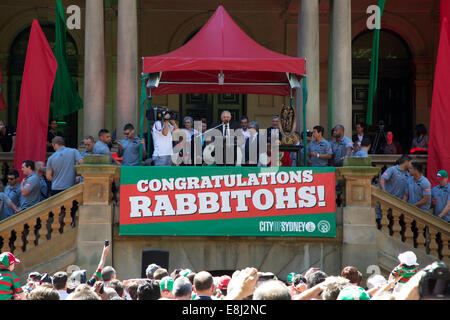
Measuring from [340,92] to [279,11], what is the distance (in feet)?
18.7

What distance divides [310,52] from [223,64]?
13.9 feet

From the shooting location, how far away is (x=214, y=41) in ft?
49.0

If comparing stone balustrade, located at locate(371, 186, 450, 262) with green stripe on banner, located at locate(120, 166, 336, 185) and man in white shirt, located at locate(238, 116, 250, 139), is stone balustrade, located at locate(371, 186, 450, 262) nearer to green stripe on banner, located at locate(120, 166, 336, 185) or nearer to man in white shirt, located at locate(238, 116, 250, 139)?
green stripe on banner, located at locate(120, 166, 336, 185)

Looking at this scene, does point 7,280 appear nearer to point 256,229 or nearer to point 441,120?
point 256,229

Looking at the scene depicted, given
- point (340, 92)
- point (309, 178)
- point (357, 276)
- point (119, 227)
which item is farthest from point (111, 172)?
point (340, 92)

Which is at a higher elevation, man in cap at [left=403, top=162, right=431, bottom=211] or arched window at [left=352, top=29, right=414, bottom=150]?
arched window at [left=352, top=29, right=414, bottom=150]

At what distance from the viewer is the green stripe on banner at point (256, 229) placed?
12930mm

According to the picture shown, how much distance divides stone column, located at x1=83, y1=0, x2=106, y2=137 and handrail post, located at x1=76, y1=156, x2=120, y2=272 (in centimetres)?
468

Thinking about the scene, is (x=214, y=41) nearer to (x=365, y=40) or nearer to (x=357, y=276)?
(x=357, y=276)

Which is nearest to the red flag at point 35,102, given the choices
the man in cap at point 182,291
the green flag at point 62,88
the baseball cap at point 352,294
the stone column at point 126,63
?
the green flag at point 62,88

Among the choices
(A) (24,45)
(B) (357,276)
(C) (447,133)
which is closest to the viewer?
(B) (357,276)

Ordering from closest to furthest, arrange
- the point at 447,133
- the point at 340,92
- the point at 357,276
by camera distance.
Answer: the point at 357,276 < the point at 447,133 < the point at 340,92

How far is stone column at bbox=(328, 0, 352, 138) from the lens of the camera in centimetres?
1750

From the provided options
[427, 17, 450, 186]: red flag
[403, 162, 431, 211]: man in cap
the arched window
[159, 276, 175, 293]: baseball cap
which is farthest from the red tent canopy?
[159, 276, 175, 293]: baseball cap
